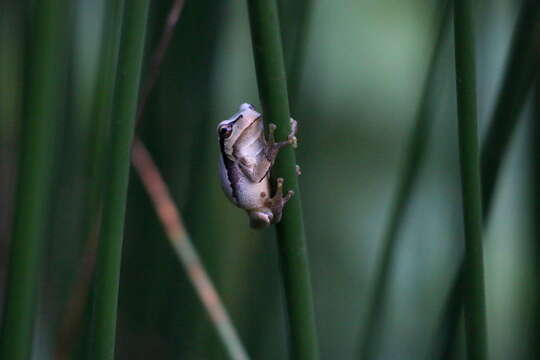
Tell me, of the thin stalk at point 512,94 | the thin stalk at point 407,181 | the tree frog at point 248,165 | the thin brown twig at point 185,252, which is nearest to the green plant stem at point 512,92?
the thin stalk at point 512,94

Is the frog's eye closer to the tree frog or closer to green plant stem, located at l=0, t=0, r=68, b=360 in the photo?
the tree frog

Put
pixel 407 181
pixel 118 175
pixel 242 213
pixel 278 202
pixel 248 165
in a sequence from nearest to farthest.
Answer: pixel 118 175, pixel 278 202, pixel 248 165, pixel 407 181, pixel 242 213

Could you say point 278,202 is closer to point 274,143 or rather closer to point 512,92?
point 274,143

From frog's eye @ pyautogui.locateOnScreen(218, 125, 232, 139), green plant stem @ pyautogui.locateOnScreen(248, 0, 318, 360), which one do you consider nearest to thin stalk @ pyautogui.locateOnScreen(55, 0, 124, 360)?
frog's eye @ pyautogui.locateOnScreen(218, 125, 232, 139)

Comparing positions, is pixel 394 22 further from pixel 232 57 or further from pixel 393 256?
pixel 393 256

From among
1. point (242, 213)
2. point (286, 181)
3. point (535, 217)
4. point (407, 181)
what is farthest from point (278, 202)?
point (242, 213)

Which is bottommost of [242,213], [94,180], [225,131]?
[242,213]

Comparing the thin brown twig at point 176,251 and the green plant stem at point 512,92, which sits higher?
the green plant stem at point 512,92

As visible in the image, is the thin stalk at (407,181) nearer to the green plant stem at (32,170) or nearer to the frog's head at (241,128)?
the frog's head at (241,128)
